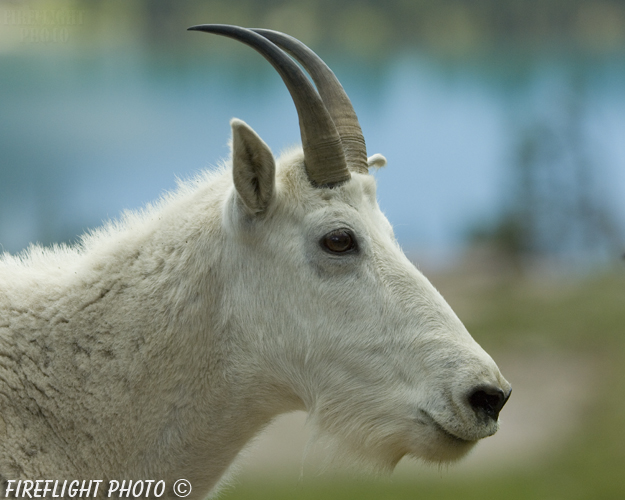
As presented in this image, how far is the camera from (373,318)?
485 centimetres

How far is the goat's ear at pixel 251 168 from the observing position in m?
4.65

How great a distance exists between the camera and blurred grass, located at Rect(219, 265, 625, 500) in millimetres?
18078

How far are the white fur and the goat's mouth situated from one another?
0.03ft

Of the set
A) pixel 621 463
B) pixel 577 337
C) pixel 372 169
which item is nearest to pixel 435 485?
pixel 621 463

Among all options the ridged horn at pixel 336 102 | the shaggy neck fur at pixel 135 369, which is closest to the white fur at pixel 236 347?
the shaggy neck fur at pixel 135 369

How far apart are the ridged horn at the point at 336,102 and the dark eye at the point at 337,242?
0.77 meters

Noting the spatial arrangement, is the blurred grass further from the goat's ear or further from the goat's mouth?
the goat's ear

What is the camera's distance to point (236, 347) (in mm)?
4887

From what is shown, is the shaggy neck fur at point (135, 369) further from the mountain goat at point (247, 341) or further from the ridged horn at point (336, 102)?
the ridged horn at point (336, 102)

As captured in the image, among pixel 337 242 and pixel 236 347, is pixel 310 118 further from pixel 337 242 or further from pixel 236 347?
pixel 236 347

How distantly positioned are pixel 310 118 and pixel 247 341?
1.65 metres

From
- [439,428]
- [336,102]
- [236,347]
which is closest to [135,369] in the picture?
[236,347]

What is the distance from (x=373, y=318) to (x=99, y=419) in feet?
6.52

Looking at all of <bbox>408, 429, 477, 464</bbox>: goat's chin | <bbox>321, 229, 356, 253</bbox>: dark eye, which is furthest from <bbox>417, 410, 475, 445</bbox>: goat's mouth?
<bbox>321, 229, 356, 253</bbox>: dark eye
